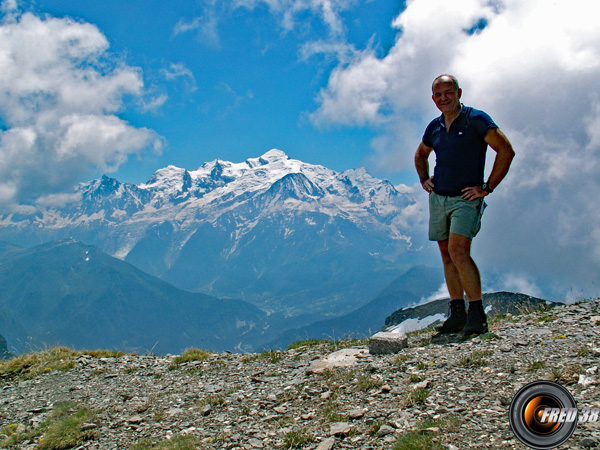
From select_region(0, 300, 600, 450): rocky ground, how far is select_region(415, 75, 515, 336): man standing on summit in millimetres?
1212

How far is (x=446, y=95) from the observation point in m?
6.89

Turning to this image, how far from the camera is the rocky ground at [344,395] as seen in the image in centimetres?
421

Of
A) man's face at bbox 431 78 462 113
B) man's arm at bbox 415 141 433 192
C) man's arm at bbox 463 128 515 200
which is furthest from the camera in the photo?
man's arm at bbox 415 141 433 192

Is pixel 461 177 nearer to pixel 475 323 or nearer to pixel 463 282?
pixel 463 282

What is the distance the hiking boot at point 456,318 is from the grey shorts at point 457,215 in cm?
156

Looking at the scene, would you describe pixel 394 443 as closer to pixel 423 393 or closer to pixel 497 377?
pixel 423 393

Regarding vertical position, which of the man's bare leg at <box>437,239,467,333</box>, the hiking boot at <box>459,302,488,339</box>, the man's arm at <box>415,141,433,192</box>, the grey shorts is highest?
the man's arm at <box>415,141,433,192</box>

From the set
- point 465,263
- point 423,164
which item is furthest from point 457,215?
point 423,164

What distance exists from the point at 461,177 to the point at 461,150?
503 mm

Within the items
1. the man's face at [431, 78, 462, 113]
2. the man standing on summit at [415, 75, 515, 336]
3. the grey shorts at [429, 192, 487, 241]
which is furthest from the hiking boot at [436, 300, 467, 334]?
the man's face at [431, 78, 462, 113]

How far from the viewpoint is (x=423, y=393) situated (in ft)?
16.4

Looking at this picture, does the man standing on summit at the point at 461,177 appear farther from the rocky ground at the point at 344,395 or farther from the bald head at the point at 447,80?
the rocky ground at the point at 344,395

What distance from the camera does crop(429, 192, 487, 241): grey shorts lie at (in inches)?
279

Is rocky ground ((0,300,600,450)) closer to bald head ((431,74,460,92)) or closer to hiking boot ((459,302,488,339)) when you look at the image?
hiking boot ((459,302,488,339))
